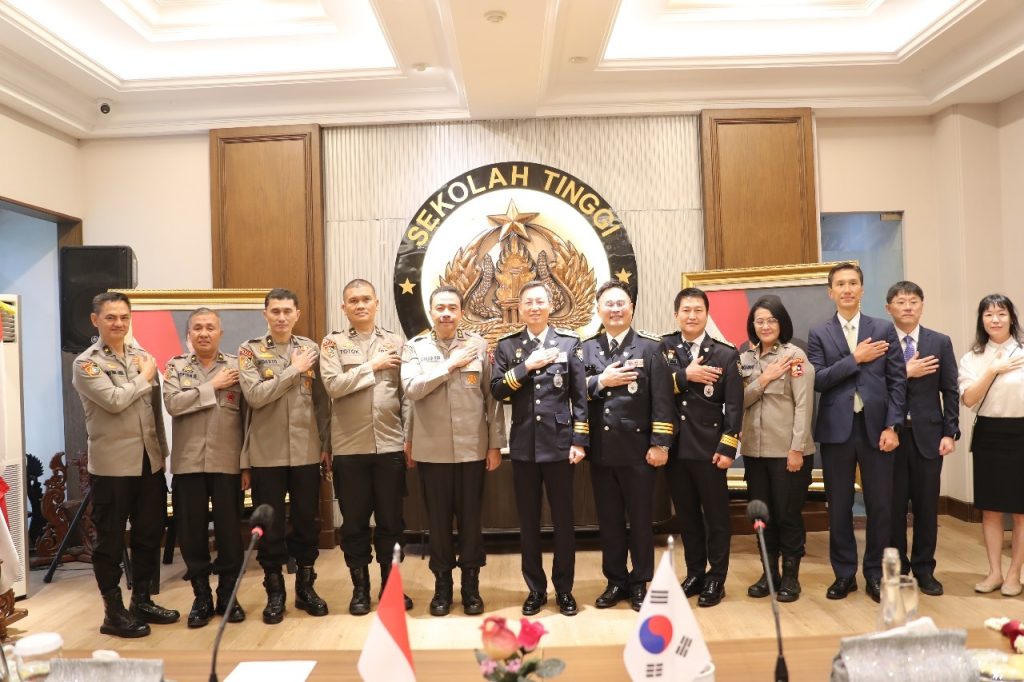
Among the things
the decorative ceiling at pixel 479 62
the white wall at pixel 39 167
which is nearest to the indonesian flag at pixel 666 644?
the decorative ceiling at pixel 479 62

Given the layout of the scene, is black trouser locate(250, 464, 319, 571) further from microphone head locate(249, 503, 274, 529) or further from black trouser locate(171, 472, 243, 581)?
microphone head locate(249, 503, 274, 529)

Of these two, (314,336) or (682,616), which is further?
(314,336)

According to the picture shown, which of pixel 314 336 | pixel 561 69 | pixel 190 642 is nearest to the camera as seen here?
pixel 190 642

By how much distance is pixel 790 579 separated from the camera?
4152 millimetres

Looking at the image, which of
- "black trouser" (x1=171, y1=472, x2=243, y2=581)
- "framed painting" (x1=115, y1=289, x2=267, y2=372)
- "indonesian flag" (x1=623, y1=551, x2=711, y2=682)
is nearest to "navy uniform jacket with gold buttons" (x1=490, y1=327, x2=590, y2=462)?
"black trouser" (x1=171, y1=472, x2=243, y2=581)

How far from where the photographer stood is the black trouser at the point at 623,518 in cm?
398

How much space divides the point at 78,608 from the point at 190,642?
3.61ft

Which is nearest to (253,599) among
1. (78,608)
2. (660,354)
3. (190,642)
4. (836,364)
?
(190,642)

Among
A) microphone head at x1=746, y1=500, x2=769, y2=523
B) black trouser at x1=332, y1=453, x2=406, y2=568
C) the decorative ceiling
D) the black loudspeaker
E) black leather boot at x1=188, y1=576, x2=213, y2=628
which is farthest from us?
the black loudspeaker

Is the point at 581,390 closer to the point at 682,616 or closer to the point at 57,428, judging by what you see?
the point at 682,616

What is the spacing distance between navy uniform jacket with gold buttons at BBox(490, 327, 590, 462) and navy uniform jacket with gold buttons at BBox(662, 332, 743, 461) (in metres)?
0.51

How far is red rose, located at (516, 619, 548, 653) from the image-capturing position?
139 cm

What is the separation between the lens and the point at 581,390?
157 inches

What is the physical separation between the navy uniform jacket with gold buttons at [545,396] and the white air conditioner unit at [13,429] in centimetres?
284
